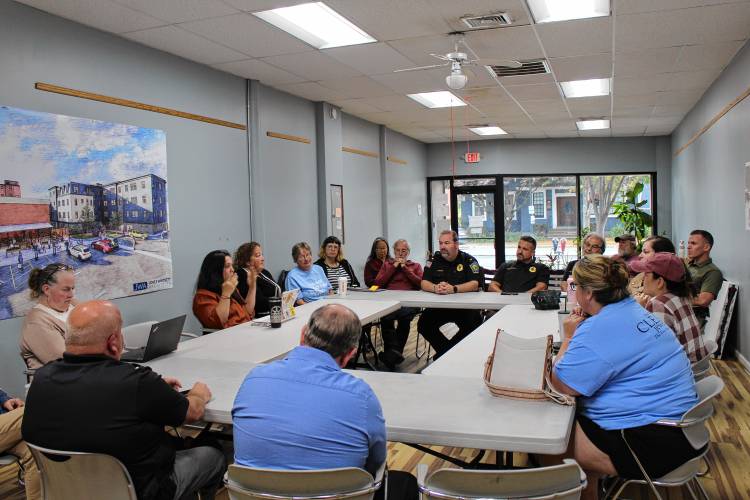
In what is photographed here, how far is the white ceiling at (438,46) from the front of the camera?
14.0 ft

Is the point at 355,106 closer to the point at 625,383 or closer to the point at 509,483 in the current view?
the point at 625,383

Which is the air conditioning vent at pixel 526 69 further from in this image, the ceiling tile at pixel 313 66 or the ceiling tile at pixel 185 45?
the ceiling tile at pixel 185 45

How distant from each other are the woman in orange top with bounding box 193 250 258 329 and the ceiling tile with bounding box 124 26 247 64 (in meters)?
1.69

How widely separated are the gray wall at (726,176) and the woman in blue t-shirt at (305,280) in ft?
12.6

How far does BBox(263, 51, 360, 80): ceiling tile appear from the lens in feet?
18.1

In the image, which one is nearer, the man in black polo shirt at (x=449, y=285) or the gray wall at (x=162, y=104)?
the gray wall at (x=162, y=104)

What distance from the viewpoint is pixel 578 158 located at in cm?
1201

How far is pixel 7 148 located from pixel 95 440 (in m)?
2.59

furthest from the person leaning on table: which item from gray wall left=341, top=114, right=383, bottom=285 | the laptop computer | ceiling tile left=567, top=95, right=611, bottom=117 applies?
ceiling tile left=567, top=95, right=611, bottom=117

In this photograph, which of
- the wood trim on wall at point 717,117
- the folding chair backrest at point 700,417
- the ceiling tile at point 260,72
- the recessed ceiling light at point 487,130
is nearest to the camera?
the folding chair backrest at point 700,417

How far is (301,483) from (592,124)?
9.58 m

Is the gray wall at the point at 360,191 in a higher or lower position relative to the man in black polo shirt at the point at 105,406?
higher

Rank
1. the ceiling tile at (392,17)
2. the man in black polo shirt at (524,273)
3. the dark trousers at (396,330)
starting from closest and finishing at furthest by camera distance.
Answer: the ceiling tile at (392,17) < the man in black polo shirt at (524,273) < the dark trousers at (396,330)

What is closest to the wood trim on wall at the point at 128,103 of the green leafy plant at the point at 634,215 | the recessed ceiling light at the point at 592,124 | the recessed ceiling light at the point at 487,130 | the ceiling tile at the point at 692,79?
the ceiling tile at the point at 692,79
